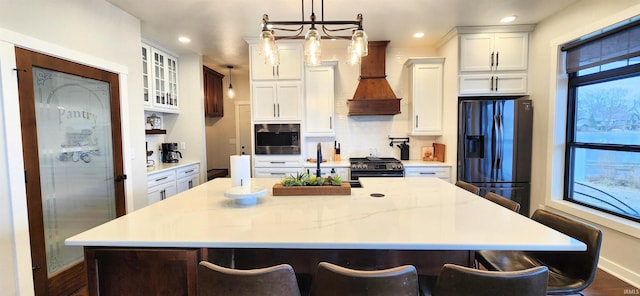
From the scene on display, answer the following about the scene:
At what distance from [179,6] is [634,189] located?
14.7ft

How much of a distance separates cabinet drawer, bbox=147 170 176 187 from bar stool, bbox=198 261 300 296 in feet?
8.84

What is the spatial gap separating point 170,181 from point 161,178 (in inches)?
7.8

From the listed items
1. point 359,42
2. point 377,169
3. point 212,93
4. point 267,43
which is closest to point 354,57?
point 359,42

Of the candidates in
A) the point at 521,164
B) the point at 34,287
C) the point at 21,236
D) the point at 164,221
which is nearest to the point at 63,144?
the point at 21,236

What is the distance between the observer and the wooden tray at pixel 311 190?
6.70ft

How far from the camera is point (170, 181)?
370 centimetres

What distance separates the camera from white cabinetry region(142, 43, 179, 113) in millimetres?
3641

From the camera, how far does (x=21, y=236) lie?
1931 mm

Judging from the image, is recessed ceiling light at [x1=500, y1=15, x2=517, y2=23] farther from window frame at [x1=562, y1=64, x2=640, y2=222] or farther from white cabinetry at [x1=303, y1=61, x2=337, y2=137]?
white cabinetry at [x1=303, y1=61, x2=337, y2=137]

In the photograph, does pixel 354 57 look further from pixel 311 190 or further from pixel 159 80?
pixel 159 80

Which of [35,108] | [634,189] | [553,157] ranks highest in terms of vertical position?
[35,108]

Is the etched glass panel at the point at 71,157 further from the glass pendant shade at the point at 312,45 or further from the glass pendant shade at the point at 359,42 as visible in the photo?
the glass pendant shade at the point at 359,42

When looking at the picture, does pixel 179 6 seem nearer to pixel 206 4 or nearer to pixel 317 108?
pixel 206 4

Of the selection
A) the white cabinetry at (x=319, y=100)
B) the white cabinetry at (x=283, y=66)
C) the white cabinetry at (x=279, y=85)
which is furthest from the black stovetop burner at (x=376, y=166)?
the white cabinetry at (x=283, y=66)
